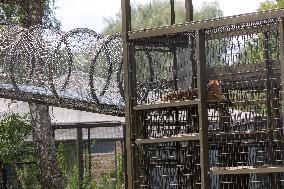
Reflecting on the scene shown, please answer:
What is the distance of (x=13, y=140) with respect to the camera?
43.9 ft

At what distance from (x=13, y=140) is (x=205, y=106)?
760cm

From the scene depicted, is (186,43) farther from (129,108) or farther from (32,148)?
(32,148)

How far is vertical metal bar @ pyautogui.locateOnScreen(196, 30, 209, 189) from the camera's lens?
6285 millimetres

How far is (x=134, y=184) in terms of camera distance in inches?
273

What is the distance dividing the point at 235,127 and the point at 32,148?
7.17 metres

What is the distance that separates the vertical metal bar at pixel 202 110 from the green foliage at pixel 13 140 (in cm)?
712

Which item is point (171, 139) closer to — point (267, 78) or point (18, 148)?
point (267, 78)

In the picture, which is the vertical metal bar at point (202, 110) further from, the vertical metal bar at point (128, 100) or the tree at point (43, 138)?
the tree at point (43, 138)

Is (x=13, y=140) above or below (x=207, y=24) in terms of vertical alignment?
below

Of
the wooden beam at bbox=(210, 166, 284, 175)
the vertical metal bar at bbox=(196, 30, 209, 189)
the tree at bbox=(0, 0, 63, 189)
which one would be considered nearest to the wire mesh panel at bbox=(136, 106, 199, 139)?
the vertical metal bar at bbox=(196, 30, 209, 189)

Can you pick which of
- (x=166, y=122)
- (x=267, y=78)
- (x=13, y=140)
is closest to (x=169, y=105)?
(x=166, y=122)

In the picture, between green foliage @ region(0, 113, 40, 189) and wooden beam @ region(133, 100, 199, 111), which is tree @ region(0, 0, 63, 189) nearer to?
green foliage @ region(0, 113, 40, 189)

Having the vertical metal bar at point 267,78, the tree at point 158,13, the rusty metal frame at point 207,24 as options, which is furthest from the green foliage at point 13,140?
the tree at point 158,13

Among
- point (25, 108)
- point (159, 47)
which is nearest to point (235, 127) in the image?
point (159, 47)
